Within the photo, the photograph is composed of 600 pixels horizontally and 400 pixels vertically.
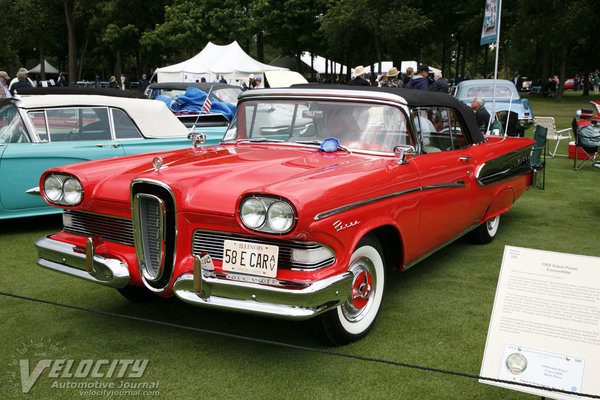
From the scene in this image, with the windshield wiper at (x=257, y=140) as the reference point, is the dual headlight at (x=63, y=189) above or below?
below

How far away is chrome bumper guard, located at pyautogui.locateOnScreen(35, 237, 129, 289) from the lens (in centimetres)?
343

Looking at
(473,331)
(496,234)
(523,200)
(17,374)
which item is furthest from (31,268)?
(523,200)

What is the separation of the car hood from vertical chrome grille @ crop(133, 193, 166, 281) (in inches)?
6.3

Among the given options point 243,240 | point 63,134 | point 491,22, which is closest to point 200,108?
point 63,134

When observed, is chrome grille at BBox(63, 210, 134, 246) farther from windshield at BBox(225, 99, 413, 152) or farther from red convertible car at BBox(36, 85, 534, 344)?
windshield at BBox(225, 99, 413, 152)

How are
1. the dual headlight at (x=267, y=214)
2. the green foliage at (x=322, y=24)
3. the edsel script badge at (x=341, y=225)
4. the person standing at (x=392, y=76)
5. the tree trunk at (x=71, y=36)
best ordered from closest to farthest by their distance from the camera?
1. the dual headlight at (x=267, y=214)
2. the edsel script badge at (x=341, y=225)
3. the person standing at (x=392, y=76)
4. the green foliage at (x=322, y=24)
5. the tree trunk at (x=71, y=36)

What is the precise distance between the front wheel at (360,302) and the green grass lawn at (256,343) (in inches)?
4.4

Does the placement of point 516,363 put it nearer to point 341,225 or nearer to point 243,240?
point 341,225

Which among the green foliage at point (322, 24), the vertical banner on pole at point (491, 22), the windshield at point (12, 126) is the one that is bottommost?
the windshield at point (12, 126)

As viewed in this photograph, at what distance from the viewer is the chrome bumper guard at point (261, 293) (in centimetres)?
294

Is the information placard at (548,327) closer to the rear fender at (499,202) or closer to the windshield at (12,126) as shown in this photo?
the rear fender at (499,202)

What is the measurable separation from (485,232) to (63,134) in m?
4.89

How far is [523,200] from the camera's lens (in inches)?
327

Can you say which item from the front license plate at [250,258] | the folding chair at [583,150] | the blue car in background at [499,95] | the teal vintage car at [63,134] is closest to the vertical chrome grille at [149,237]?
the front license plate at [250,258]
